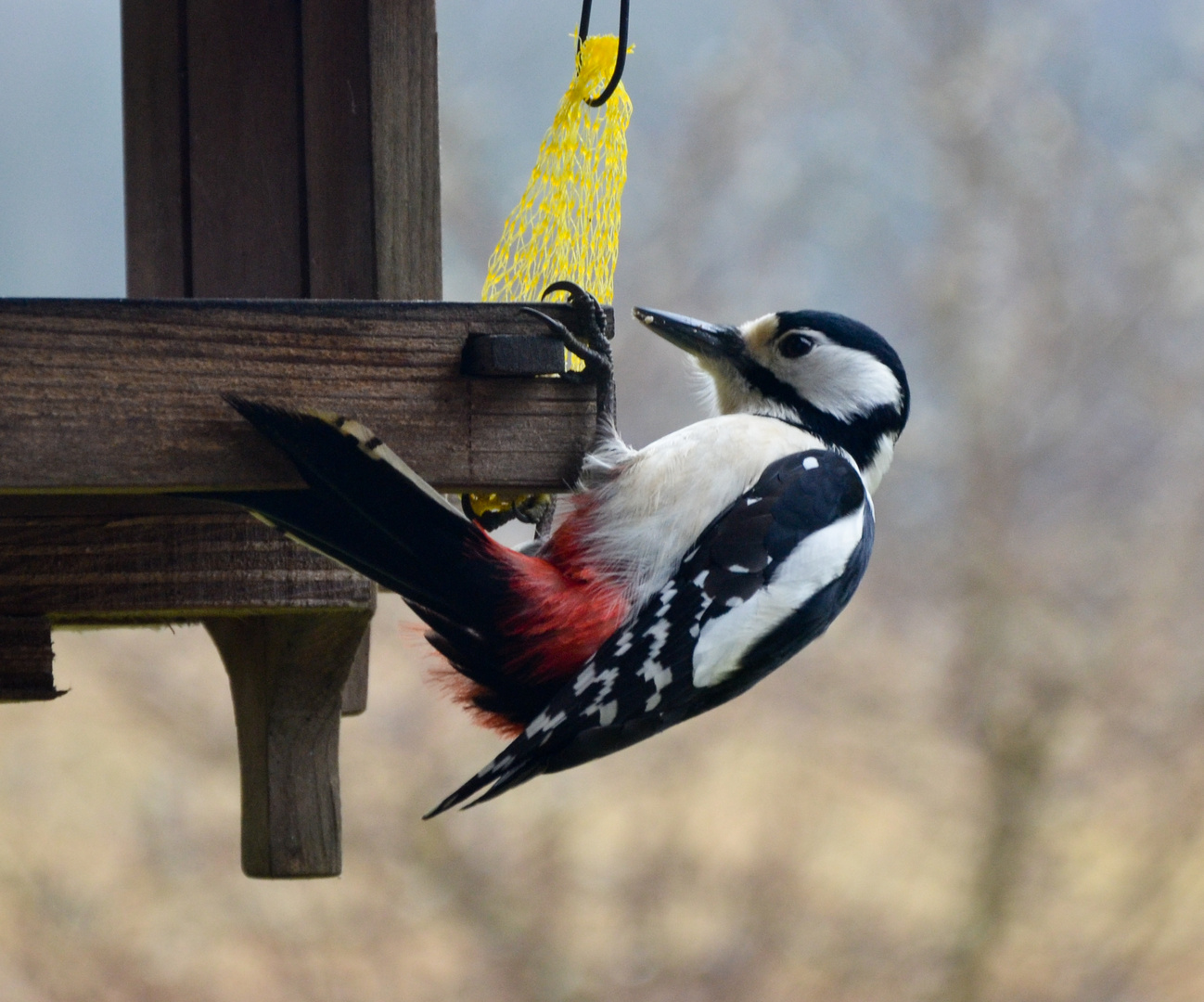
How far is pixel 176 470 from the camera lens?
1.35 meters

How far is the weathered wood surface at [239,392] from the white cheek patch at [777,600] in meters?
0.43

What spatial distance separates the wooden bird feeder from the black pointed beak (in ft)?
1.17

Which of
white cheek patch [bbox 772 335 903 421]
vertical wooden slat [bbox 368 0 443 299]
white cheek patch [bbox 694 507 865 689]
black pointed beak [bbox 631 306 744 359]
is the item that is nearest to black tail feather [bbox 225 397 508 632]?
white cheek patch [bbox 694 507 865 689]

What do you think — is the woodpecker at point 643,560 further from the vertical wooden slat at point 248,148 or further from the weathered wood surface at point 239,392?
the vertical wooden slat at point 248,148

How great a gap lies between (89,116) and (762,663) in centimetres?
109

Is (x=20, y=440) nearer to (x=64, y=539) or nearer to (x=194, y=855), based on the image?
(x=64, y=539)

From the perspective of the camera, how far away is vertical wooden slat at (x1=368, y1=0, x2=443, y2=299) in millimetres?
1856

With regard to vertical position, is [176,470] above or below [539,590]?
above

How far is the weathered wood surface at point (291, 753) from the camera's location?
6.82 ft

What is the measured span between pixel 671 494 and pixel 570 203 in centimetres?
42

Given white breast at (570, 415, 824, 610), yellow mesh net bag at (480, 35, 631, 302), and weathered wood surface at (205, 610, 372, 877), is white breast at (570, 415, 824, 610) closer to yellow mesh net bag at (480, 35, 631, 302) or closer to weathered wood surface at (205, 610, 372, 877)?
yellow mesh net bag at (480, 35, 631, 302)

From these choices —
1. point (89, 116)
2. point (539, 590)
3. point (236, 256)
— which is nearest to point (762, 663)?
point (539, 590)

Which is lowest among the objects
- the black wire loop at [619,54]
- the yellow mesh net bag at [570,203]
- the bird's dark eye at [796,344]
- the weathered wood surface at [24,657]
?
the weathered wood surface at [24,657]

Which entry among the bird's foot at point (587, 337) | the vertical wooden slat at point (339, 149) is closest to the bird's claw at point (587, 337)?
the bird's foot at point (587, 337)
